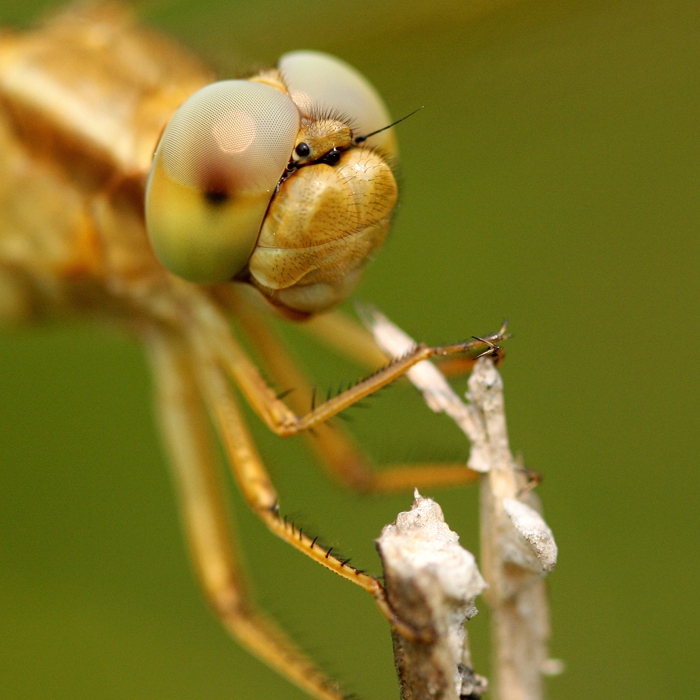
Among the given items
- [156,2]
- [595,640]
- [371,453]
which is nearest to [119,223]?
[371,453]

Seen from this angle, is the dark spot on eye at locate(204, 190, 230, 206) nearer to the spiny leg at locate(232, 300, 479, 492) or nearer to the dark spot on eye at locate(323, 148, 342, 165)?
the dark spot on eye at locate(323, 148, 342, 165)

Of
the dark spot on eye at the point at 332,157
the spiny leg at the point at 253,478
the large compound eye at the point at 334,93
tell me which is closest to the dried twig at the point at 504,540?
the spiny leg at the point at 253,478

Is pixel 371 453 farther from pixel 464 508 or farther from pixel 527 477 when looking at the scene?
pixel 527 477

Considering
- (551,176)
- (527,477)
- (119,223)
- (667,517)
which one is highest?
(551,176)

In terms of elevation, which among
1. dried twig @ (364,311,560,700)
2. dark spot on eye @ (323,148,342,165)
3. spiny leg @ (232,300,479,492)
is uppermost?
spiny leg @ (232,300,479,492)

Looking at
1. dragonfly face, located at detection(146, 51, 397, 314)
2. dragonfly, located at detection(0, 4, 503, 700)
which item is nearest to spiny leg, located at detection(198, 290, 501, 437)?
dragonfly, located at detection(0, 4, 503, 700)

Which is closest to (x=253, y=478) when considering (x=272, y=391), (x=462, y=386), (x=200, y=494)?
(x=272, y=391)

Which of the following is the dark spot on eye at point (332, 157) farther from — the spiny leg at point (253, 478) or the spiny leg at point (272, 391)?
the spiny leg at point (253, 478)
